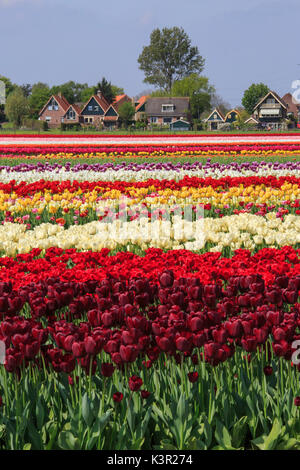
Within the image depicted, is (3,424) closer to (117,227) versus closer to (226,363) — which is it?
(226,363)

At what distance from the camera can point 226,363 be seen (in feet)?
9.78

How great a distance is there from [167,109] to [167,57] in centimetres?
836

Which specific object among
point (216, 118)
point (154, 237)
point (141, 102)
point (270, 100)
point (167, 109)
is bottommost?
point (154, 237)

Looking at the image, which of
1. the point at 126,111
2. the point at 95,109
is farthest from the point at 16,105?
the point at 95,109

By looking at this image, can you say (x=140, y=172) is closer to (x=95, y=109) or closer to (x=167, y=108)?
(x=167, y=108)

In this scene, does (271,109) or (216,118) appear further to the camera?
(216,118)

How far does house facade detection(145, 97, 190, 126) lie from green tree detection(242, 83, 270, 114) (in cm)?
1442

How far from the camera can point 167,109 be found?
9188 cm

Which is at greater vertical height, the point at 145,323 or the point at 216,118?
the point at 216,118

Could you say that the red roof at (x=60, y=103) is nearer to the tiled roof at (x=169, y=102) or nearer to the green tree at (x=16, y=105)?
the tiled roof at (x=169, y=102)

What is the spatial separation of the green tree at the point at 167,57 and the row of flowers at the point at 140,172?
253 ft

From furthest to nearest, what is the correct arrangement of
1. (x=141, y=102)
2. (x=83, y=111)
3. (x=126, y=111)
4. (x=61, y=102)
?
(x=141, y=102)
(x=83, y=111)
(x=61, y=102)
(x=126, y=111)

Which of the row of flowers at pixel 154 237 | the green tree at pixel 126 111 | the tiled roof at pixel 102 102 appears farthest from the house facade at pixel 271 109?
the row of flowers at pixel 154 237

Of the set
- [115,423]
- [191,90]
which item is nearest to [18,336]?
[115,423]
